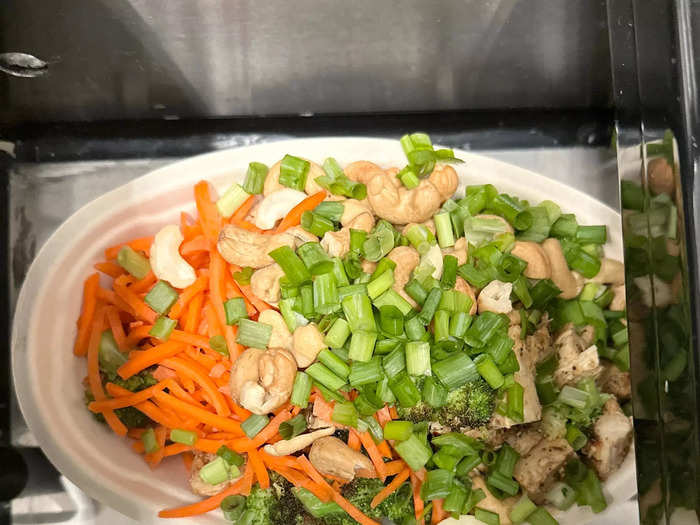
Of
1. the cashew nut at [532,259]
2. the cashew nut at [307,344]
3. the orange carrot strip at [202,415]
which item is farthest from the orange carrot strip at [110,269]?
the cashew nut at [532,259]

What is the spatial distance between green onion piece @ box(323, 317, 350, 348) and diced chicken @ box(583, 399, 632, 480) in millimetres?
428

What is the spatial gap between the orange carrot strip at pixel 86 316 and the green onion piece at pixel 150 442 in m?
0.17

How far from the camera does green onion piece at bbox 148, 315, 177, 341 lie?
102 cm

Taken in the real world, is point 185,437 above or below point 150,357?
below

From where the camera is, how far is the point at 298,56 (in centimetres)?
109

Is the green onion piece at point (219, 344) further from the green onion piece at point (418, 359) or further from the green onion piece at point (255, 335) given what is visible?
the green onion piece at point (418, 359)

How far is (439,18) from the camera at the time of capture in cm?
103

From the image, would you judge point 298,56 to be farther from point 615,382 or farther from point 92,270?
point 615,382

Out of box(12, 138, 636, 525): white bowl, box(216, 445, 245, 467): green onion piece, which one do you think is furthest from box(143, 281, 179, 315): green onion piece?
box(216, 445, 245, 467): green onion piece

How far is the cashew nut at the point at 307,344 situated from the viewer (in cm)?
97

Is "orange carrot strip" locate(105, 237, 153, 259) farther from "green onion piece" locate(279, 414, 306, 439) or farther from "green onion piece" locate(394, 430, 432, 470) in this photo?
"green onion piece" locate(394, 430, 432, 470)

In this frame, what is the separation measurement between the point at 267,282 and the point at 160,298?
0.61 ft

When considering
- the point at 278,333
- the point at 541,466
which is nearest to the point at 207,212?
the point at 278,333

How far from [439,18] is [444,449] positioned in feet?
2.22
